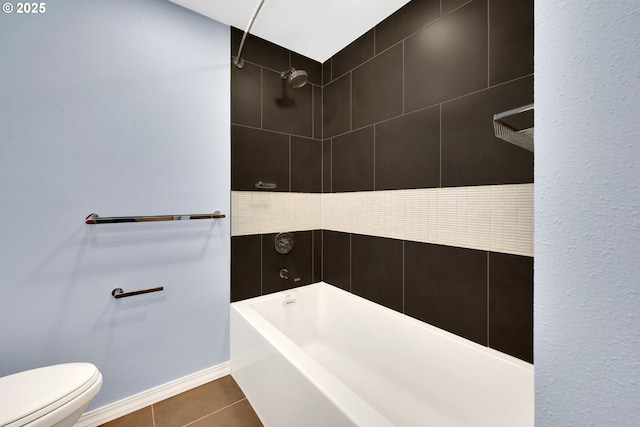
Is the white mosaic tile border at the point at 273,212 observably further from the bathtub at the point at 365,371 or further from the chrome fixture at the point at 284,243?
the bathtub at the point at 365,371

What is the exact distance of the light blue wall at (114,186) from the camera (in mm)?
1164

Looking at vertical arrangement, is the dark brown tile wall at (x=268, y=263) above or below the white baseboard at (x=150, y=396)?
above

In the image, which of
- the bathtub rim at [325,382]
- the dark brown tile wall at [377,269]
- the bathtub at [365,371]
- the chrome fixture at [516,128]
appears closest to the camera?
the chrome fixture at [516,128]

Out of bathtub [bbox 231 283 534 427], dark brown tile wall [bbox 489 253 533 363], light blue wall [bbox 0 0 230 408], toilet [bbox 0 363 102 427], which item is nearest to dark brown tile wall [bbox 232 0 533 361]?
dark brown tile wall [bbox 489 253 533 363]

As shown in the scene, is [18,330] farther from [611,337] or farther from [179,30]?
[611,337]

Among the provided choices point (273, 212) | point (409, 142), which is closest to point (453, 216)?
point (409, 142)

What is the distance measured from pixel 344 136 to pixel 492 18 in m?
1.07

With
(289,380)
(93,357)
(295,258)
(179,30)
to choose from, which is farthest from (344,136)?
(93,357)

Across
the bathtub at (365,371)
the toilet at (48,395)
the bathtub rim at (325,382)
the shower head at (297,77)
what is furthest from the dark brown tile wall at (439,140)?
the toilet at (48,395)

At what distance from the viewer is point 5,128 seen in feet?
3.68

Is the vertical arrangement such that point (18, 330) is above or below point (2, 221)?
below

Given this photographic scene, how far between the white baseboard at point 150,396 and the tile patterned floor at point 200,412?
0.03 metres

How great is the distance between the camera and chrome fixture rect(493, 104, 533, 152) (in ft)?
2.34

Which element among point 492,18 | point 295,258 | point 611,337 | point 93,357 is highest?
point 492,18
